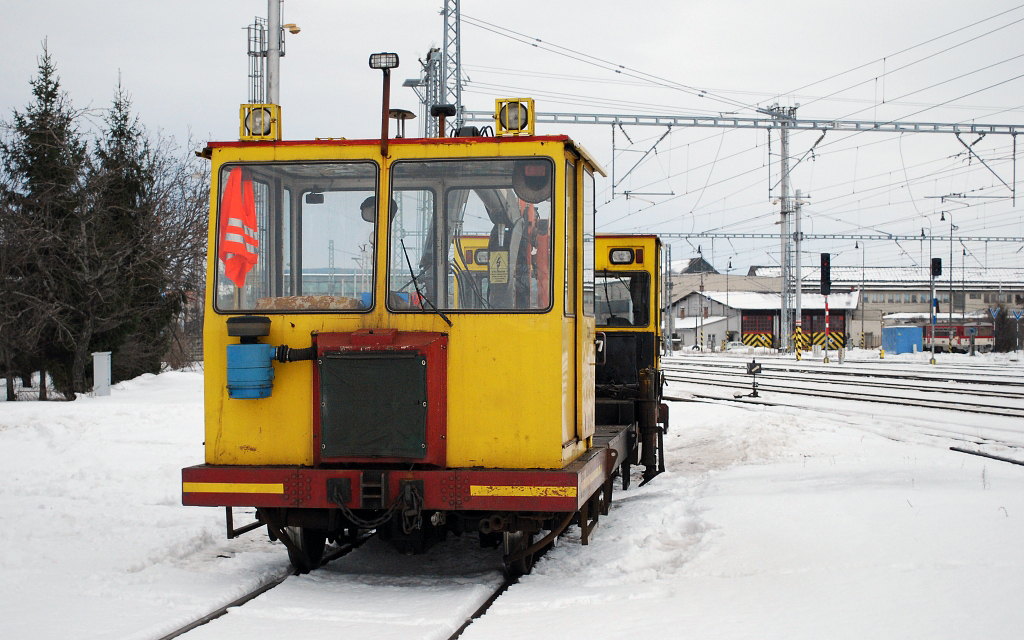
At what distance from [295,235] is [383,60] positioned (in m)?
1.27

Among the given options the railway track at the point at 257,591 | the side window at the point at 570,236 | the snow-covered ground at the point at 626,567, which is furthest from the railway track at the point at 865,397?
the railway track at the point at 257,591

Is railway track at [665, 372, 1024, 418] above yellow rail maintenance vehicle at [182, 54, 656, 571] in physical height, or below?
below

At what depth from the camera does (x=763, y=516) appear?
730 centimetres

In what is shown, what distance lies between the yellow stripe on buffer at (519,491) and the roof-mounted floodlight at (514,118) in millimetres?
2207

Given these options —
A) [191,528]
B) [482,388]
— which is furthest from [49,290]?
[482,388]

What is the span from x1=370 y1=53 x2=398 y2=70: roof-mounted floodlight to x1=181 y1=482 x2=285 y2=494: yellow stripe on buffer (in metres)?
2.66

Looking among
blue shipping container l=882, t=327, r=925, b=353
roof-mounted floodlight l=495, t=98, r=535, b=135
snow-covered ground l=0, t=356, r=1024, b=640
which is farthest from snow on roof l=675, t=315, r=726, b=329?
roof-mounted floodlight l=495, t=98, r=535, b=135

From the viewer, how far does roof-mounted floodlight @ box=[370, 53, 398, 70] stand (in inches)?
230

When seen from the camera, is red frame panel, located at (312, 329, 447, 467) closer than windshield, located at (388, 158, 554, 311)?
Yes

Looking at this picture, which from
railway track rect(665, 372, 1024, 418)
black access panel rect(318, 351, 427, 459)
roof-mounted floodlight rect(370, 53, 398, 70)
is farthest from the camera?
railway track rect(665, 372, 1024, 418)

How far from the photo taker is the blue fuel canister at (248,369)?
5.73m

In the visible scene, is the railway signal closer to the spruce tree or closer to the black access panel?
the spruce tree

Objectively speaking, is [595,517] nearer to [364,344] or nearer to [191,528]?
[364,344]

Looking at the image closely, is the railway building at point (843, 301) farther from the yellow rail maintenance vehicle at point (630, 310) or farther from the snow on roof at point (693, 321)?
the yellow rail maintenance vehicle at point (630, 310)
